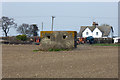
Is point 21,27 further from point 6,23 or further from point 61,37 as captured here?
point 61,37

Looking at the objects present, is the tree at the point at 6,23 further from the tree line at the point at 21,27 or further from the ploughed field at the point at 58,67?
the ploughed field at the point at 58,67

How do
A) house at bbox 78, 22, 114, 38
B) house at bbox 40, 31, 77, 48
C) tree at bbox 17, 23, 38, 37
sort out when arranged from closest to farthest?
house at bbox 40, 31, 77, 48 < house at bbox 78, 22, 114, 38 < tree at bbox 17, 23, 38, 37

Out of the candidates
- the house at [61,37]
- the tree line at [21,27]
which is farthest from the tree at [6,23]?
the house at [61,37]

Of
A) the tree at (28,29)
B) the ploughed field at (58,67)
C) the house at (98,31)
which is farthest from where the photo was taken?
the tree at (28,29)

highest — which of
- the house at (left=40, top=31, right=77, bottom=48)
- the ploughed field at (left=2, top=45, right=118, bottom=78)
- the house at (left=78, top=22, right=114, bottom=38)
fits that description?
the house at (left=78, top=22, right=114, bottom=38)

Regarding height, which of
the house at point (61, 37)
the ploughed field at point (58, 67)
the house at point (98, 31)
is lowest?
the ploughed field at point (58, 67)

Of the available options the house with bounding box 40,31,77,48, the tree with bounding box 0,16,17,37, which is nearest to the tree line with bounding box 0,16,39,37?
the tree with bounding box 0,16,17,37

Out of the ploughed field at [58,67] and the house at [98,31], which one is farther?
the house at [98,31]

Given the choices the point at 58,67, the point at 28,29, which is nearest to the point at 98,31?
the point at 28,29

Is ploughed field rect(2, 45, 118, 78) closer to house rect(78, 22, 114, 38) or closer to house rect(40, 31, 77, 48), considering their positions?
house rect(40, 31, 77, 48)

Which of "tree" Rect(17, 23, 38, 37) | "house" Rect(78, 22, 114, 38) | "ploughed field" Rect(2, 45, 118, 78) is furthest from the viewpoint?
"tree" Rect(17, 23, 38, 37)

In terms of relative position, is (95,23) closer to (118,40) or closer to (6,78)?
(118,40)

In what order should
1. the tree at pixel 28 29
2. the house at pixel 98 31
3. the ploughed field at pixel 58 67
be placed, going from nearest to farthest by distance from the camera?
1. the ploughed field at pixel 58 67
2. the house at pixel 98 31
3. the tree at pixel 28 29

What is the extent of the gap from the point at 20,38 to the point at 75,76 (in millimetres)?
55622
